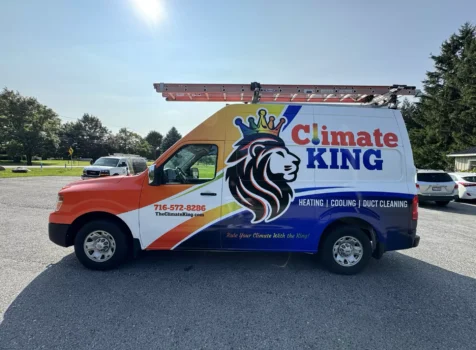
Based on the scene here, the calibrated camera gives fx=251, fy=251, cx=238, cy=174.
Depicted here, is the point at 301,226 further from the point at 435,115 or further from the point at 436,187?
the point at 435,115

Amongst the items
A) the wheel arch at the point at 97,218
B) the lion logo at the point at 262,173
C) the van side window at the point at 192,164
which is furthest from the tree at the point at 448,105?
the wheel arch at the point at 97,218

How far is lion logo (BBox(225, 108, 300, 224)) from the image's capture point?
12.8 ft

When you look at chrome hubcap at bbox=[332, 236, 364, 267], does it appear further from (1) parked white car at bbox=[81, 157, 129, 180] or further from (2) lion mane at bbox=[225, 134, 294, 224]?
(1) parked white car at bbox=[81, 157, 129, 180]

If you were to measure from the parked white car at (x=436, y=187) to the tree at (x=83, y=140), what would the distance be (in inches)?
3194

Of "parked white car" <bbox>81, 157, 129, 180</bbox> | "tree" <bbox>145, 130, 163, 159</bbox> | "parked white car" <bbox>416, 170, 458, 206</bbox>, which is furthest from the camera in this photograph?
"tree" <bbox>145, 130, 163, 159</bbox>

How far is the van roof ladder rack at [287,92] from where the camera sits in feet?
13.7

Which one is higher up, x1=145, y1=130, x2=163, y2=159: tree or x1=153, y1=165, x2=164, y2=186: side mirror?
x1=145, y1=130, x2=163, y2=159: tree

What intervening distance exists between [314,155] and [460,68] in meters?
33.8

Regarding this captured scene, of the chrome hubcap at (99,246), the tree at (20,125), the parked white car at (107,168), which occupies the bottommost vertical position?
the chrome hubcap at (99,246)

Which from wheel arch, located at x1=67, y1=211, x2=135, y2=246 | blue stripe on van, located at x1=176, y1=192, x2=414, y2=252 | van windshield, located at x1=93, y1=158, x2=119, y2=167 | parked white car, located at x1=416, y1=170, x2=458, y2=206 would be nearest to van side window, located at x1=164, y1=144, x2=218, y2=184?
blue stripe on van, located at x1=176, y1=192, x2=414, y2=252

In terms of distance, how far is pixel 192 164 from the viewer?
395 centimetres

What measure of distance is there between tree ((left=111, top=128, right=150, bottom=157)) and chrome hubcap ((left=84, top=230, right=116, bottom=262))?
8181cm

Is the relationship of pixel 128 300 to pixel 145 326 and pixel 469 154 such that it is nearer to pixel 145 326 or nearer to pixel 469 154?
pixel 145 326

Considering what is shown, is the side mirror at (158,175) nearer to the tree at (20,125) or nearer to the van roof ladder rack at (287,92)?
the van roof ladder rack at (287,92)
